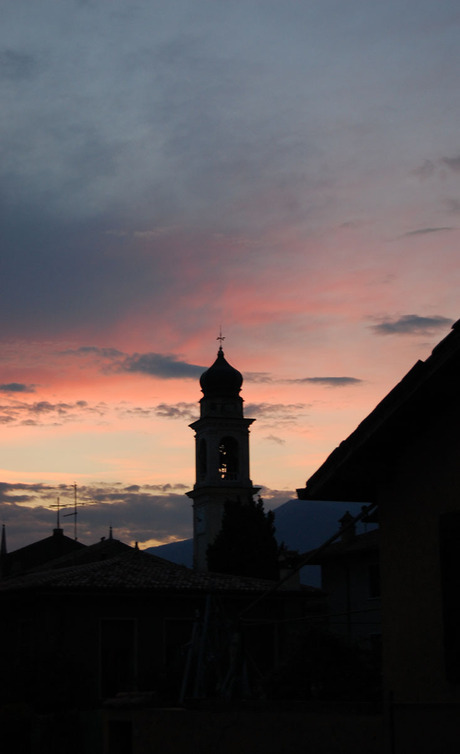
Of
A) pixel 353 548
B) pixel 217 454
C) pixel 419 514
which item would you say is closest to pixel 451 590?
pixel 419 514

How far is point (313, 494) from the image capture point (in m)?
10.8

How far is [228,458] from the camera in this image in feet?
284

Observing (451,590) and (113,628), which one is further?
(113,628)

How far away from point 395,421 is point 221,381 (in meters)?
79.7

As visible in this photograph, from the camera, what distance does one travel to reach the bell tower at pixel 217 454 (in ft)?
275

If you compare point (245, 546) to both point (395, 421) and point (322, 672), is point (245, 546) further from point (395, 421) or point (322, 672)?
point (395, 421)

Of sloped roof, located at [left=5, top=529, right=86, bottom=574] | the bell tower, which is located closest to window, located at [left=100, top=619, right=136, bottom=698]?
sloped roof, located at [left=5, top=529, right=86, bottom=574]

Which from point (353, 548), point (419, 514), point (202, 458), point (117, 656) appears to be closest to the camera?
point (419, 514)

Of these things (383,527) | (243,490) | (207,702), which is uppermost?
(243,490)

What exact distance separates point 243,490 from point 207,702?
244 feet

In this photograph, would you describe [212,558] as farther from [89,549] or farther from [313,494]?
[313,494]

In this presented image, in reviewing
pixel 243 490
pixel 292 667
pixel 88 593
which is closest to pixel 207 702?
pixel 292 667

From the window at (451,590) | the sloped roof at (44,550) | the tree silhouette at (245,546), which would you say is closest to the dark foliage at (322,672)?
the window at (451,590)

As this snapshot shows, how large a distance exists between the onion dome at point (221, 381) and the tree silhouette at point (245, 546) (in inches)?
1136
